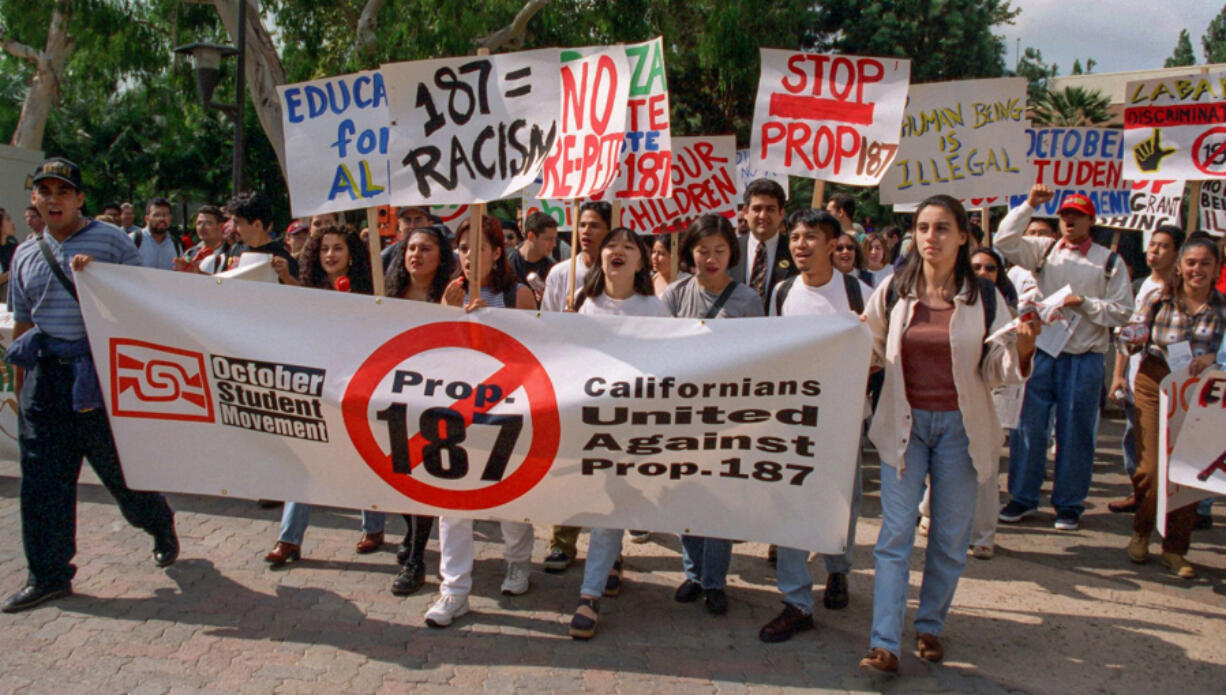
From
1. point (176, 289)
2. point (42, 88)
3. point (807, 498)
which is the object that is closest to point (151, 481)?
point (176, 289)

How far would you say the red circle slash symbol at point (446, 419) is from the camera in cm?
430

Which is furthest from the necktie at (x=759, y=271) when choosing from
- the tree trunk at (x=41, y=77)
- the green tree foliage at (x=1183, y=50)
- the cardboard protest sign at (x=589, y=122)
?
the green tree foliage at (x=1183, y=50)

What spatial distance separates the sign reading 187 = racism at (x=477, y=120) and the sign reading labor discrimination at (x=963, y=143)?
308cm

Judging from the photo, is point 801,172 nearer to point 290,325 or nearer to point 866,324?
point 866,324

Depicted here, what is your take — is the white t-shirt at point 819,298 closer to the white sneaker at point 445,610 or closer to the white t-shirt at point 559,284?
the white t-shirt at point 559,284

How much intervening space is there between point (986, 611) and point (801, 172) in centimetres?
264

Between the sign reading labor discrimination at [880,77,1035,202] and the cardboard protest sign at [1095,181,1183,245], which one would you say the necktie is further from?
the cardboard protest sign at [1095,181,1183,245]

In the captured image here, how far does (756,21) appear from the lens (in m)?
19.3

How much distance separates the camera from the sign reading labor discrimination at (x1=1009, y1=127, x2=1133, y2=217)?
27.1 feet

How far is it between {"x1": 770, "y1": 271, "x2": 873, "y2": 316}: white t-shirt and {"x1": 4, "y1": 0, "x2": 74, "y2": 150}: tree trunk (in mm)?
26253

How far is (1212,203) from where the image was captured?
25.7 ft

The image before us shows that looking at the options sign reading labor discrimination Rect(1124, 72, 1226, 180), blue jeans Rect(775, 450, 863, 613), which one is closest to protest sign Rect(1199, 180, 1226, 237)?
sign reading labor discrimination Rect(1124, 72, 1226, 180)

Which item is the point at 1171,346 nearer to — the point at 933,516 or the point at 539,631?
the point at 933,516

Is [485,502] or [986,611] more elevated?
[485,502]
